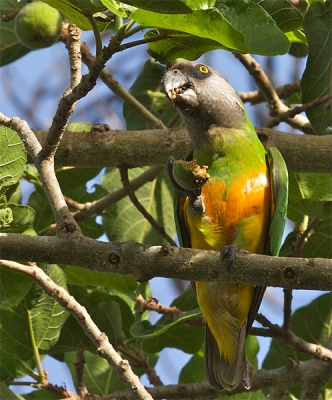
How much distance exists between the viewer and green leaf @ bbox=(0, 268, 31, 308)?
2.90 meters

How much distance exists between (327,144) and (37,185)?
5.71 ft

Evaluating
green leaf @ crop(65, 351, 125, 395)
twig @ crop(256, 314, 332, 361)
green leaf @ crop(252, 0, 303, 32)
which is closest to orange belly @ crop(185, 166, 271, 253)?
twig @ crop(256, 314, 332, 361)

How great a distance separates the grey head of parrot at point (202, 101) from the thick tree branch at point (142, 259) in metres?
1.31

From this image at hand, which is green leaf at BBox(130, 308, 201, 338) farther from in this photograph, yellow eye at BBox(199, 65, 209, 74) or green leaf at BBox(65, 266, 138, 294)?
yellow eye at BBox(199, 65, 209, 74)

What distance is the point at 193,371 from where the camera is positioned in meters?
3.54

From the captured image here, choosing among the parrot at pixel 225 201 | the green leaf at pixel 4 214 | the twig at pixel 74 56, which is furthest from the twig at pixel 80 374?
the twig at pixel 74 56

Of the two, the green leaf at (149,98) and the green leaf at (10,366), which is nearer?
the green leaf at (10,366)

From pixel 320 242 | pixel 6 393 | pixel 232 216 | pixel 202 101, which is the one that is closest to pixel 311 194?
pixel 320 242

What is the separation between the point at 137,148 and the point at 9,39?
147 cm

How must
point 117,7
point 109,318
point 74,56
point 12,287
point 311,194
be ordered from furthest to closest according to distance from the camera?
point 311,194 → point 109,318 → point 12,287 → point 74,56 → point 117,7

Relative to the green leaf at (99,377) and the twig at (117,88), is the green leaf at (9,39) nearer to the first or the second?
the twig at (117,88)

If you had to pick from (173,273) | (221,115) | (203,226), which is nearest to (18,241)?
(173,273)

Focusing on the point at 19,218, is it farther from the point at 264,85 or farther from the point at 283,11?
the point at 264,85

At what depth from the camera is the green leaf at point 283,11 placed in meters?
2.35
